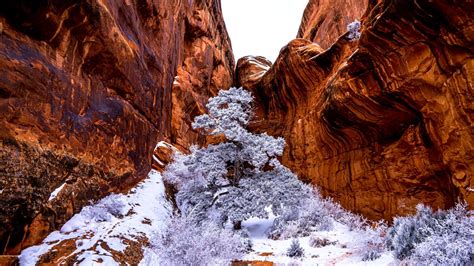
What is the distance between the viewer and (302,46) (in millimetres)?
19031

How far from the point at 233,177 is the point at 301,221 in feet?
10.9

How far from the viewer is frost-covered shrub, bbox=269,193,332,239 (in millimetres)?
11055

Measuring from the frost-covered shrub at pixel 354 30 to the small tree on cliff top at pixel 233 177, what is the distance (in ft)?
20.2

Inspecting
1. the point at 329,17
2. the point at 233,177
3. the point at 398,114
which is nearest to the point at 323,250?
the point at 233,177

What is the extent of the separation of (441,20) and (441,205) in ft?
17.9

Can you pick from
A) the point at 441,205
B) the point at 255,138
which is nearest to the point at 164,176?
the point at 255,138

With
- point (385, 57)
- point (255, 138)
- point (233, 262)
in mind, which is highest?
point (385, 57)

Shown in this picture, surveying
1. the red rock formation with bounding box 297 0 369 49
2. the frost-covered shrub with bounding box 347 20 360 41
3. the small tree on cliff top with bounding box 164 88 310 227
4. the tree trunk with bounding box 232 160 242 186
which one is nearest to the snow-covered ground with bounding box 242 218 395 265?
the small tree on cliff top with bounding box 164 88 310 227

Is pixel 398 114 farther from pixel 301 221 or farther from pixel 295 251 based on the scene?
pixel 295 251

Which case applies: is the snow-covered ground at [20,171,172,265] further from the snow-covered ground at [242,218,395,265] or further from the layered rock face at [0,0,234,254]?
the snow-covered ground at [242,218,395,265]

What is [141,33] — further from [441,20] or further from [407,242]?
[407,242]

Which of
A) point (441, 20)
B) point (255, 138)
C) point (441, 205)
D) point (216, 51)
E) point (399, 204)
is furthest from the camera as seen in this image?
point (216, 51)

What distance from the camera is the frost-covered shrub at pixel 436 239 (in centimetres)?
542

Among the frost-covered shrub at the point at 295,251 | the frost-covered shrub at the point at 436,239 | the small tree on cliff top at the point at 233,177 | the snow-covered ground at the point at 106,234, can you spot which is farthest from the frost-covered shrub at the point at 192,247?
the frost-covered shrub at the point at 436,239
